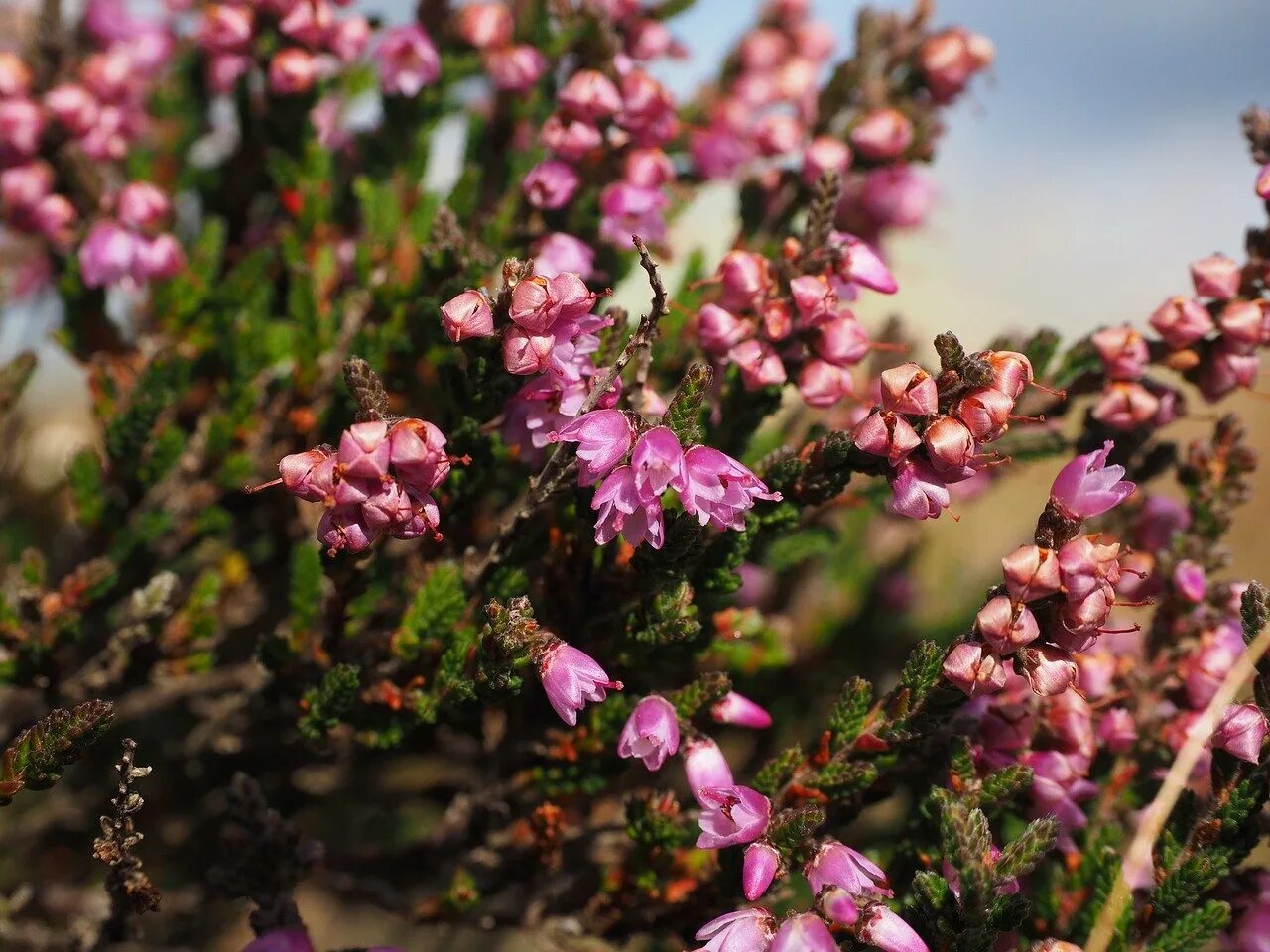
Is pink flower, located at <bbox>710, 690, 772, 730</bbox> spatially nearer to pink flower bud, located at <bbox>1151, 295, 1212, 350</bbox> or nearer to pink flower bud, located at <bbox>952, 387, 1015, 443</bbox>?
pink flower bud, located at <bbox>952, 387, 1015, 443</bbox>

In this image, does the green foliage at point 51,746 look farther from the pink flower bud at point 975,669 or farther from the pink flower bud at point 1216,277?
the pink flower bud at point 1216,277

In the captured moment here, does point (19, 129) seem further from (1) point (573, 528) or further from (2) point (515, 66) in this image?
(1) point (573, 528)

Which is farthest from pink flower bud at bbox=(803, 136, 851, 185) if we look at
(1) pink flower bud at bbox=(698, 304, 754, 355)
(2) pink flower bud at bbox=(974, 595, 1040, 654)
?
(2) pink flower bud at bbox=(974, 595, 1040, 654)

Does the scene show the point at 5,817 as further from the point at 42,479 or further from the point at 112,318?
the point at 42,479

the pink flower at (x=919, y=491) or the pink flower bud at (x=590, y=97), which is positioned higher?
the pink flower bud at (x=590, y=97)

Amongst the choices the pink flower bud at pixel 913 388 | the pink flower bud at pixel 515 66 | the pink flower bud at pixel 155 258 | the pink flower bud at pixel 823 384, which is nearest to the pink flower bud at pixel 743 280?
the pink flower bud at pixel 823 384

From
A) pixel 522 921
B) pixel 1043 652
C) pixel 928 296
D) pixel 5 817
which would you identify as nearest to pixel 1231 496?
pixel 1043 652
